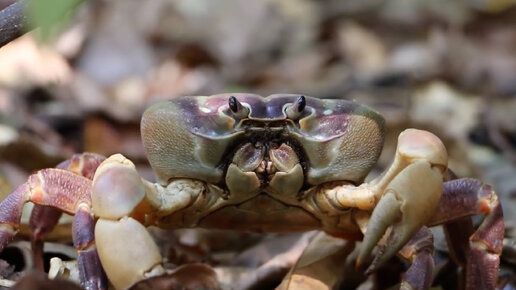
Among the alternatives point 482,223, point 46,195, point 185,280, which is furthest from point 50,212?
point 482,223

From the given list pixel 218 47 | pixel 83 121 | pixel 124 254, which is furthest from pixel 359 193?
pixel 218 47

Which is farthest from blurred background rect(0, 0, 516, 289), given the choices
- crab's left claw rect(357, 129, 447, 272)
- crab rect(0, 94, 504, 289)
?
crab's left claw rect(357, 129, 447, 272)

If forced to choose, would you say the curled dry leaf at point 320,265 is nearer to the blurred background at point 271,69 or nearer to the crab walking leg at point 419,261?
the crab walking leg at point 419,261

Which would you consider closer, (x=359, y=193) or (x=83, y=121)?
(x=359, y=193)

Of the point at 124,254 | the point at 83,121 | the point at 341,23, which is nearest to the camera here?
the point at 124,254

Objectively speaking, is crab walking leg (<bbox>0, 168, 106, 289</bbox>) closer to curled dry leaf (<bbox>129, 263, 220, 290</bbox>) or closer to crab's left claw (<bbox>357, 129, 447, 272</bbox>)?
curled dry leaf (<bbox>129, 263, 220, 290</bbox>)

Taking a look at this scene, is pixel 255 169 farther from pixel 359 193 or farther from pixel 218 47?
pixel 218 47

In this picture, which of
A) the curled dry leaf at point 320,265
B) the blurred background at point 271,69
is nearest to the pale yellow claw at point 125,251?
the curled dry leaf at point 320,265
